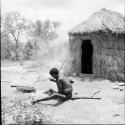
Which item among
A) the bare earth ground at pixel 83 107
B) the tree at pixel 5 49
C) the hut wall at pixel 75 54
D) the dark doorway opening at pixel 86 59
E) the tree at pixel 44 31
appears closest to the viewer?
the bare earth ground at pixel 83 107

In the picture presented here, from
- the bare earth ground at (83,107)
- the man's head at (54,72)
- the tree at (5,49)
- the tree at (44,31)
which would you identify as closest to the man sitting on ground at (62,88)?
the man's head at (54,72)

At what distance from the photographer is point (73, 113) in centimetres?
584

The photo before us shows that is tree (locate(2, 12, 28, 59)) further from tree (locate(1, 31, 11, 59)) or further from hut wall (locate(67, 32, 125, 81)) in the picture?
hut wall (locate(67, 32, 125, 81))

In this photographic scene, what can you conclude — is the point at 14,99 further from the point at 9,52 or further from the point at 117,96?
the point at 9,52

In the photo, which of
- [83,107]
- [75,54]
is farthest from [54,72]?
[75,54]

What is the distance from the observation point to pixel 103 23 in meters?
9.90

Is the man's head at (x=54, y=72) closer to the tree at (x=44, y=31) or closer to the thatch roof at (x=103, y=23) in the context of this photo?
the thatch roof at (x=103, y=23)

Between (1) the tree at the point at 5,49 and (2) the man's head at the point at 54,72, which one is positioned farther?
(1) the tree at the point at 5,49

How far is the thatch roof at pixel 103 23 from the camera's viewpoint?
9734 millimetres

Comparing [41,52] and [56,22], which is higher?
[56,22]

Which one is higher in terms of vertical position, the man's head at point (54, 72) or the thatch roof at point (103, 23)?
the thatch roof at point (103, 23)

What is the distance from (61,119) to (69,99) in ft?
5.66

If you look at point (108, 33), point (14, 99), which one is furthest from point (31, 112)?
point (108, 33)

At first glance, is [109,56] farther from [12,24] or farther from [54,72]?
[12,24]
